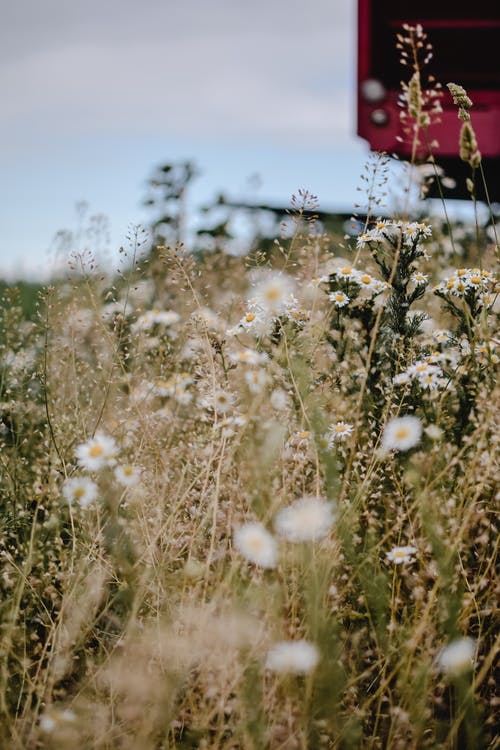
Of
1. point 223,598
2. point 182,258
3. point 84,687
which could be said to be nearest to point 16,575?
point 84,687

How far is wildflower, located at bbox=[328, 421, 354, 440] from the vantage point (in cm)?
171

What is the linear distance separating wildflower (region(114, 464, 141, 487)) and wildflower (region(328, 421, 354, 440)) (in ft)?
1.73

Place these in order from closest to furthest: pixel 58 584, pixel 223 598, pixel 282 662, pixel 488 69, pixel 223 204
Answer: pixel 282 662
pixel 223 598
pixel 58 584
pixel 488 69
pixel 223 204

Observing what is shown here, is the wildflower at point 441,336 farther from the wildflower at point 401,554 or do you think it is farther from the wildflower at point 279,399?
the wildflower at point 401,554

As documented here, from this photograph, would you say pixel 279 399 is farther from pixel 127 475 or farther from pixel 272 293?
pixel 127 475

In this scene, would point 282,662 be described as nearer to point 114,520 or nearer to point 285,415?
point 114,520

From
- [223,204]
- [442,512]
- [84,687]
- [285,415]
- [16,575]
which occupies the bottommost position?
[84,687]

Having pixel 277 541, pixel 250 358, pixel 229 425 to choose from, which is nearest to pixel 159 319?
pixel 250 358

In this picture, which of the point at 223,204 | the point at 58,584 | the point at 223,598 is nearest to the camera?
the point at 223,598

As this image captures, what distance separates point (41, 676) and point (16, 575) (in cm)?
30

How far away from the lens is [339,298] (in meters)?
1.79

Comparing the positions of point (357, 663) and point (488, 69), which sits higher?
point (488, 69)

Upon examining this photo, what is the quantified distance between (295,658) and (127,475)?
0.60m

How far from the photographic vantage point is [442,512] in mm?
1444
